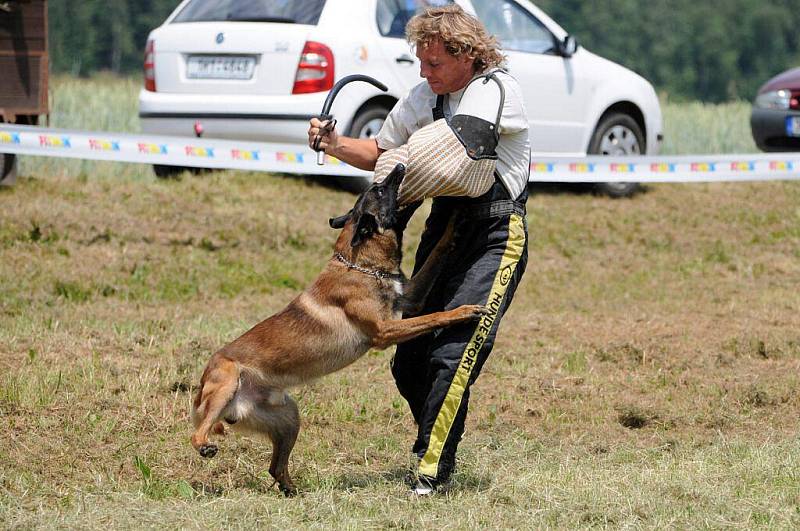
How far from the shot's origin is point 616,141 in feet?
37.4

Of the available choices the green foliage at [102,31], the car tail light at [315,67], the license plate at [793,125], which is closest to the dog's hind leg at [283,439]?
the car tail light at [315,67]

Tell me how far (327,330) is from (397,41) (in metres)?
5.48

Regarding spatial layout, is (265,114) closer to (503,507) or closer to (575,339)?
(575,339)

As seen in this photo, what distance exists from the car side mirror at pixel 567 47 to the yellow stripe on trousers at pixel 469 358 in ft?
21.2

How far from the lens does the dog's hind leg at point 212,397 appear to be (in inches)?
190

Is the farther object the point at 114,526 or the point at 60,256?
the point at 60,256

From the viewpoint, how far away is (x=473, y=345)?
4809 millimetres

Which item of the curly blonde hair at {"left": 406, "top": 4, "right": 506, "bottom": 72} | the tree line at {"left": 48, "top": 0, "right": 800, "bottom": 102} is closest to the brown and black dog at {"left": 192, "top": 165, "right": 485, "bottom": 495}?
the curly blonde hair at {"left": 406, "top": 4, "right": 506, "bottom": 72}

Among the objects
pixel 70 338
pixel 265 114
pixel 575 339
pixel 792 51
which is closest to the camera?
pixel 70 338

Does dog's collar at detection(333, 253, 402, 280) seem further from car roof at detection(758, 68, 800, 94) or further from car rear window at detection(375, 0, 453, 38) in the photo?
car roof at detection(758, 68, 800, 94)

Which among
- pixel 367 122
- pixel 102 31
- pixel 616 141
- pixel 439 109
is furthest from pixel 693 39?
pixel 439 109

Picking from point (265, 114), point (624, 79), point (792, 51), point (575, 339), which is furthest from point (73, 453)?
point (792, 51)

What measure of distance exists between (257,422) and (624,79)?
732cm

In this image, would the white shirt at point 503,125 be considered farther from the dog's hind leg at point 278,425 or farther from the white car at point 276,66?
the white car at point 276,66
